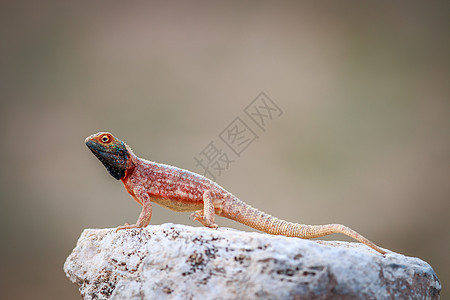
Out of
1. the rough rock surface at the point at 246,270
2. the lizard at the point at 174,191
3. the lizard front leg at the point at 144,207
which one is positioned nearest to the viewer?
the rough rock surface at the point at 246,270

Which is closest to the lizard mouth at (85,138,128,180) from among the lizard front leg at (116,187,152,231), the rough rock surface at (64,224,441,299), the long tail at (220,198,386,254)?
the lizard front leg at (116,187,152,231)

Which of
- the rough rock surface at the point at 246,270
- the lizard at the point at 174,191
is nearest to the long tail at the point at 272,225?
the lizard at the point at 174,191

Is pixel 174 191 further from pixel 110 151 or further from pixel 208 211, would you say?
pixel 110 151

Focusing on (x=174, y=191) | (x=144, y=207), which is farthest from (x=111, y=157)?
(x=174, y=191)

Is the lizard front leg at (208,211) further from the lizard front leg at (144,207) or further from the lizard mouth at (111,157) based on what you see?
the lizard mouth at (111,157)

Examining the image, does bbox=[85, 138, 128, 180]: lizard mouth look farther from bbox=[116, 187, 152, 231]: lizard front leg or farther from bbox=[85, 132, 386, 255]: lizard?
bbox=[116, 187, 152, 231]: lizard front leg

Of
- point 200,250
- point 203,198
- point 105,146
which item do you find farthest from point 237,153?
point 200,250

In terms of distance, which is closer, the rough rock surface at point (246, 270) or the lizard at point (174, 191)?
the rough rock surface at point (246, 270)

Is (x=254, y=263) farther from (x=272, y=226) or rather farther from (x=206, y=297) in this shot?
(x=272, y=226)
